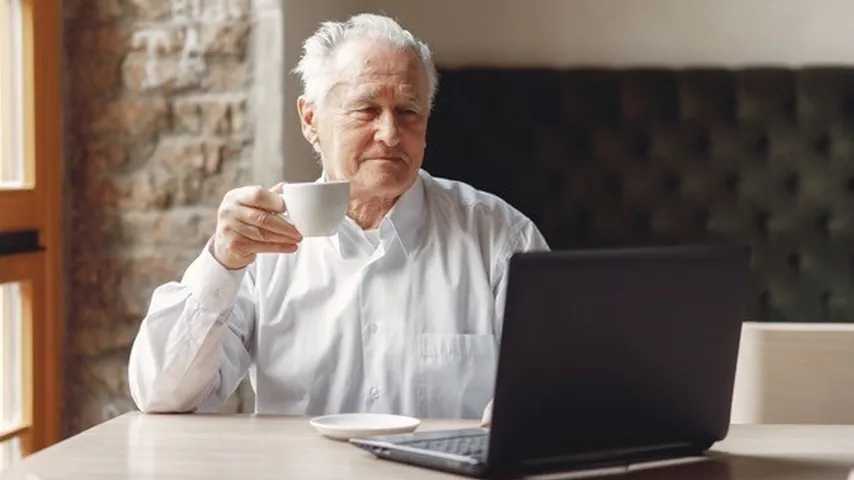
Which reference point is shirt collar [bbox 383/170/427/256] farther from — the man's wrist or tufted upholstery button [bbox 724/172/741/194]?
tufted upholstery button [bbox 724/172/741/194]

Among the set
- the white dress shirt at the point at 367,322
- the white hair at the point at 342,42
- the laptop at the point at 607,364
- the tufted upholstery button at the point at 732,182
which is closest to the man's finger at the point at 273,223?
the white dress shirt at the point at 367,322

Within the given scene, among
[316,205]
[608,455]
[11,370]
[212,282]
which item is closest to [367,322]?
[212,282]

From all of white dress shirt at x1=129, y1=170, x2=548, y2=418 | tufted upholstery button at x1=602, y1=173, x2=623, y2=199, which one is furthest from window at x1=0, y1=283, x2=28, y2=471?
tufted upholstery button at x1=602, y1=173, x2=623, y2=199

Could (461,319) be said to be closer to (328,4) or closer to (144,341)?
(144,341)

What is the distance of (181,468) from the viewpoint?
1.69m

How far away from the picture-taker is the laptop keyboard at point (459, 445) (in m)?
1.68

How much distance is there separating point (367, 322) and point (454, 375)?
0.19 meters

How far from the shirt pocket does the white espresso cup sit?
0.52 metres

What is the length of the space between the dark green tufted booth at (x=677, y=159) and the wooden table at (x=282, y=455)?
2.05 m

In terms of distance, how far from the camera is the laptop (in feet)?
5.00

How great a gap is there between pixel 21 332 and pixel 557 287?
2.22 m

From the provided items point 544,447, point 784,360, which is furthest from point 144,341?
point 784,360

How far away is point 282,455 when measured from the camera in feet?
5.84

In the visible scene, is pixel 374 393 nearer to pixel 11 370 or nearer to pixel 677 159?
pixel 11 370
